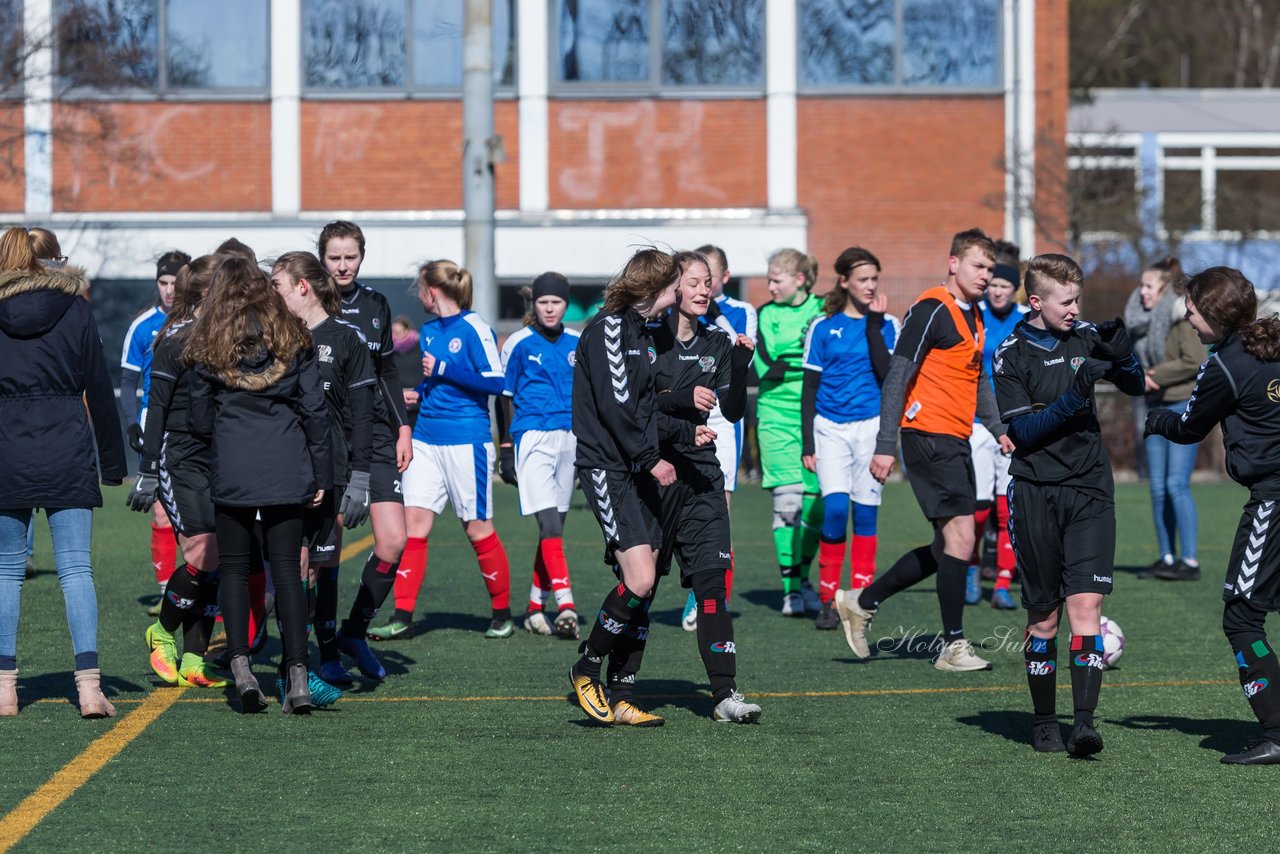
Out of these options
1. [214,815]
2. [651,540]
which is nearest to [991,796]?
[651,540]

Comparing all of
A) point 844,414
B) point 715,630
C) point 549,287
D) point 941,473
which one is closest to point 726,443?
point 844,414

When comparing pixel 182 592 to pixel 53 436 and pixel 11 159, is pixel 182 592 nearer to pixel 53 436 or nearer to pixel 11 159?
pixel 53 436

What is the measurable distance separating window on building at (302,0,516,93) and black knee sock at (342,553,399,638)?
18302mm

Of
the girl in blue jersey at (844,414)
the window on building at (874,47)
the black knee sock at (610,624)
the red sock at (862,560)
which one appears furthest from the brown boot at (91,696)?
the window on building at (874,47)

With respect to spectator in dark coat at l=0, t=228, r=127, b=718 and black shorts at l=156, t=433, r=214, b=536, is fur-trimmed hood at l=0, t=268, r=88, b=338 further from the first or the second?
black shorts at l=156, t=433, r=214, b=536

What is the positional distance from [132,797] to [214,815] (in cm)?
40

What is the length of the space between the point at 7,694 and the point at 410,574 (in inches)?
112

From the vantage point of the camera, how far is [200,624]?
8.26m

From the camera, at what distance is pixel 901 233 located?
2608cm

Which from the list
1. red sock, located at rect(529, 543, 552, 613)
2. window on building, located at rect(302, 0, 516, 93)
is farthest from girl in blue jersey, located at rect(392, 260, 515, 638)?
window on building, located at rect(302, 0, 516, 93)

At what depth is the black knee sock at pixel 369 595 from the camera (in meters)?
8.45

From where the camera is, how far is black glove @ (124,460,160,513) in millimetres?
7957

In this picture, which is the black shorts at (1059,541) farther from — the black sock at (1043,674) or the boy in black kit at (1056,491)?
the black sock at (1043,674)

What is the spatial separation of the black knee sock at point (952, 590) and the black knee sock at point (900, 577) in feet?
0.44
